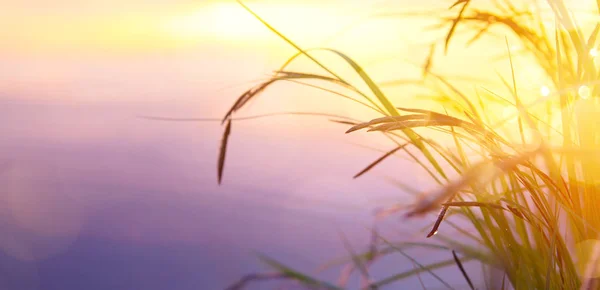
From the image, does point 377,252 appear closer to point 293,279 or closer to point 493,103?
point 293,279

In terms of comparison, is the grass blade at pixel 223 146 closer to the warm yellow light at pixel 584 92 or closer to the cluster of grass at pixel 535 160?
the cluster of grass at pixel 535 160

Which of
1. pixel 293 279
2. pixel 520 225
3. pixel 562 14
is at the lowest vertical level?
pixel 293 279

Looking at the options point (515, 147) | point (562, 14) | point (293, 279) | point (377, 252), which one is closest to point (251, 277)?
point (293, 279)

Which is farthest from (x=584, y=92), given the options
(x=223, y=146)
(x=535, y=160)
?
(x=223, y=146)

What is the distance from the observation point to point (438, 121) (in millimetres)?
508

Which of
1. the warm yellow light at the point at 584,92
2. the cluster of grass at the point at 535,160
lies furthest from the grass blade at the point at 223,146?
the warm yellow light at the point at 584,92

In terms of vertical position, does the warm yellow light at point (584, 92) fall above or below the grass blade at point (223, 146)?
above

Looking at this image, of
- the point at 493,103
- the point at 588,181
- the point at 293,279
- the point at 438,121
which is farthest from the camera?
the point at 493,103

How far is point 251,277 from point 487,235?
0.81 ft

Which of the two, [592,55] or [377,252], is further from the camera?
[377,252]

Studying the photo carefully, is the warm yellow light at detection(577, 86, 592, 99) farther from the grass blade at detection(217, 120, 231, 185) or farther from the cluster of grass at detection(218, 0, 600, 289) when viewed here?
the grass blade at detection(217, 120, 231, 185)

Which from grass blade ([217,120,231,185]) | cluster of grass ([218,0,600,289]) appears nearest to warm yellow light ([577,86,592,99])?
cluster of grass ([218,0,600,289])

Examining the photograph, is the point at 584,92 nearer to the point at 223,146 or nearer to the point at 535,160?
the point at 535,160

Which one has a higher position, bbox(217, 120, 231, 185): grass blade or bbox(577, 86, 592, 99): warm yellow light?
bbox(577, 86, 592, 99): warm yellow light
